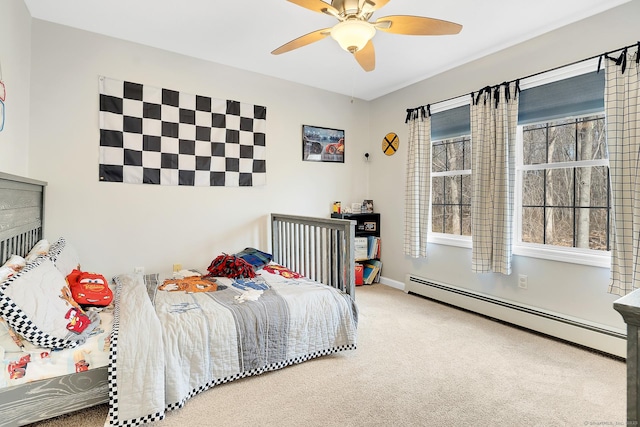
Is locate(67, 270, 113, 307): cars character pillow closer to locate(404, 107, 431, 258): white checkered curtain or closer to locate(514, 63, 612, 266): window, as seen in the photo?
locate(404, 107, 431, 258): white checkered curtain

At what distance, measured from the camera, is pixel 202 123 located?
318 centimetres

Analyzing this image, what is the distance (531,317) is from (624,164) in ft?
4.34

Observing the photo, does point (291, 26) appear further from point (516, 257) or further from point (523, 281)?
point (523, 281)

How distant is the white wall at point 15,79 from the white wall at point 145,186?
11cm

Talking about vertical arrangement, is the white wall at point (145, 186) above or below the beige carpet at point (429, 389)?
above

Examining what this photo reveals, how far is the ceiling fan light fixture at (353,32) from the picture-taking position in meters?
1.78

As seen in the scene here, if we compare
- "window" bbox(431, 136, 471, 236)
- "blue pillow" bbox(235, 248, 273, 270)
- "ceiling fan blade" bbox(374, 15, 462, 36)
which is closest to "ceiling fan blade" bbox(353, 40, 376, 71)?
"ceiling fan blade" bbox(374, 15, 462, 36)

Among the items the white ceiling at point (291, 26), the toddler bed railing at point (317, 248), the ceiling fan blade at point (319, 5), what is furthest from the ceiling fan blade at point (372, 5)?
the toddler bed railing at point (317, 248)

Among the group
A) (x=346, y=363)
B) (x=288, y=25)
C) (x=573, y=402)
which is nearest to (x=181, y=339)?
(x=346, y=363)

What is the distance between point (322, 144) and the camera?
3998mm

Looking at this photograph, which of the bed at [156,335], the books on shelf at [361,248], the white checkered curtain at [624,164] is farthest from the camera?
the books on shelf at [361,248]

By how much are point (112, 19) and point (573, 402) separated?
390 cm

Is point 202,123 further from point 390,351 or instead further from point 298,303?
point 390,351

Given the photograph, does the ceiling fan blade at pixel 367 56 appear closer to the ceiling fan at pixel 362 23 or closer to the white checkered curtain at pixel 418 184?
the ceiling fan at pixel 362 23
